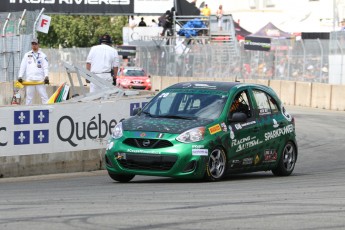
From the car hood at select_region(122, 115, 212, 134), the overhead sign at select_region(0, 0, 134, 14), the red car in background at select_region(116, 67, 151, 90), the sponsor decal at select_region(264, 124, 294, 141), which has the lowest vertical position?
the red car in background at select_region(116, 67, 151, 90)

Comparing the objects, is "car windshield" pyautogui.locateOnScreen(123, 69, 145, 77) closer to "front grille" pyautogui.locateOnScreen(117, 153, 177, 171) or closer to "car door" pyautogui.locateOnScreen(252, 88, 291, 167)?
"car door" pyautogui.locateOnScreen(252, 88, 291, 167)

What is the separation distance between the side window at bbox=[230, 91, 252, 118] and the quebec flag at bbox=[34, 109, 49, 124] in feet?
9.31

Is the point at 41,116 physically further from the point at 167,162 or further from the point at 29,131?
the point at 167,162

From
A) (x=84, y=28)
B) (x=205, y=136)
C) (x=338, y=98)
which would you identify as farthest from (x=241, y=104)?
(x=84, y=28)

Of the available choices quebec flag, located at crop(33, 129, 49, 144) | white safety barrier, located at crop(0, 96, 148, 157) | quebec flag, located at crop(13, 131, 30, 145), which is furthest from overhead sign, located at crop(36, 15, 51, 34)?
quebec flag, located at crop(13, 131, 30, 145)

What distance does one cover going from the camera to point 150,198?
11.5m

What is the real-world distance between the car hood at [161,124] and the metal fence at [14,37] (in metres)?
11.6

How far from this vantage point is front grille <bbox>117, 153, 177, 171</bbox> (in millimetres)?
13625

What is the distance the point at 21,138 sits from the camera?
15414mm

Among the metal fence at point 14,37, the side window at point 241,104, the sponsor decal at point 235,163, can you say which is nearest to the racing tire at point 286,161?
the side window at point 241,104

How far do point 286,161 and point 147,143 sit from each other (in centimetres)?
292

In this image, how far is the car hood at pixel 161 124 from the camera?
542 inches

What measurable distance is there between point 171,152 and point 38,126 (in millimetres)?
2812

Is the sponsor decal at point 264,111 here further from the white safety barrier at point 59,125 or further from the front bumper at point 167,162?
the white safety barrier at point 59,125
